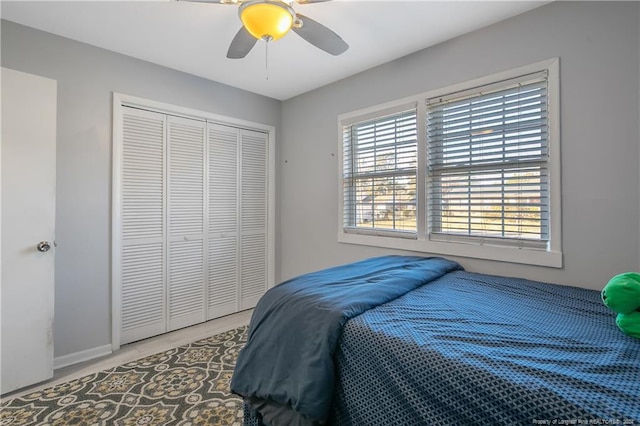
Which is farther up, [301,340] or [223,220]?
[223,220]

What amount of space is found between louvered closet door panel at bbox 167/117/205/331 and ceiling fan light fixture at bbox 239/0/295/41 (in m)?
1.81

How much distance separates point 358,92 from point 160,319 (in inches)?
116

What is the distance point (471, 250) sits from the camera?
226cm

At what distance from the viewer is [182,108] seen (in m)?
3.01

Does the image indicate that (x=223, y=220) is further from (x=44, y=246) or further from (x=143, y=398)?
(x=143, y=398)

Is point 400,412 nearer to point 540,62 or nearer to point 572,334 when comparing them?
point 572,334

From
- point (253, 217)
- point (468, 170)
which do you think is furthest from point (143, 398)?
point (468, 170)

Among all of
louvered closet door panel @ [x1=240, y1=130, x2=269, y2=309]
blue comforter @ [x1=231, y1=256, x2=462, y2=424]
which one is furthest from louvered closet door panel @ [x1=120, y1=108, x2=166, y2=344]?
blue comforter @ [x1=231, y1=256, x2=462, y2=424]

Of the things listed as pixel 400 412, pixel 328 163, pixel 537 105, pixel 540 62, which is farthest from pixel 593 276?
pixel 328 163

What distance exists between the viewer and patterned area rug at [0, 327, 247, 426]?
1748mm

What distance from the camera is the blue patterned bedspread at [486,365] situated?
32.4 inches

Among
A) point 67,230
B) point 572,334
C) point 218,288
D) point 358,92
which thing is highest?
point 358,92

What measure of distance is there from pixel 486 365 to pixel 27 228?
A: 9.13ft

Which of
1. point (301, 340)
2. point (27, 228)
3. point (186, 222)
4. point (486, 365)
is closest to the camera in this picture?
point (486, 365)
